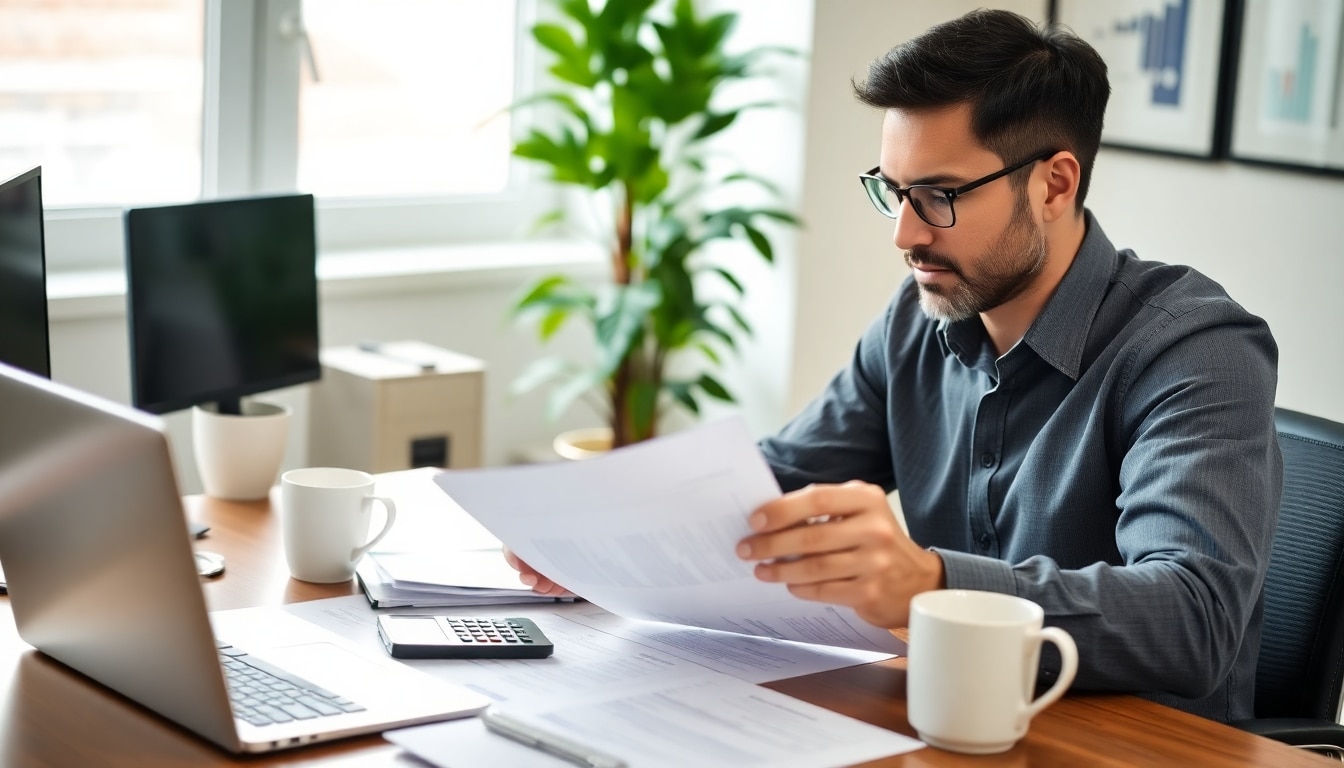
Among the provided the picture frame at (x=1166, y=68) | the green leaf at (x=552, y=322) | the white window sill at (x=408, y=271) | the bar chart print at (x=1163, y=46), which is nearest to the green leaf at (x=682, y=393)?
the green leaf at (x=552, y=322)

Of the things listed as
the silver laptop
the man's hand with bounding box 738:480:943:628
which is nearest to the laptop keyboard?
the silver laptop

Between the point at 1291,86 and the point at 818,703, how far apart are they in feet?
7.36

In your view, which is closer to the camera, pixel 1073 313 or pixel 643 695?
pixel 643 695

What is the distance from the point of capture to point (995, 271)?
1565mm

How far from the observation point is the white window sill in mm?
2832

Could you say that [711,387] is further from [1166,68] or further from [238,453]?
[238,453]

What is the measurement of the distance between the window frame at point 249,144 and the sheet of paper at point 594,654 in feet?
6.28

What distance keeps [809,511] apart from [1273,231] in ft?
7.38

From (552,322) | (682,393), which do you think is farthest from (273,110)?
(682,393)

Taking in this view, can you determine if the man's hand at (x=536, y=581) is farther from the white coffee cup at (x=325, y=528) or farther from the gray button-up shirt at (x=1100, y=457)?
the gray button-up shirt at (x=1100, y=457)

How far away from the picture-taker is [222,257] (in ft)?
6.57

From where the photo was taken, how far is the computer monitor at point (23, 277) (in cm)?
136

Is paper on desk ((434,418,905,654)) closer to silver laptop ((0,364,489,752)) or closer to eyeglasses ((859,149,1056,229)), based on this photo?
silver laptop ((0,364,489,752))

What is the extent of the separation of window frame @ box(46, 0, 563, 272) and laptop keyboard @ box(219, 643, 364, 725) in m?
2.02
